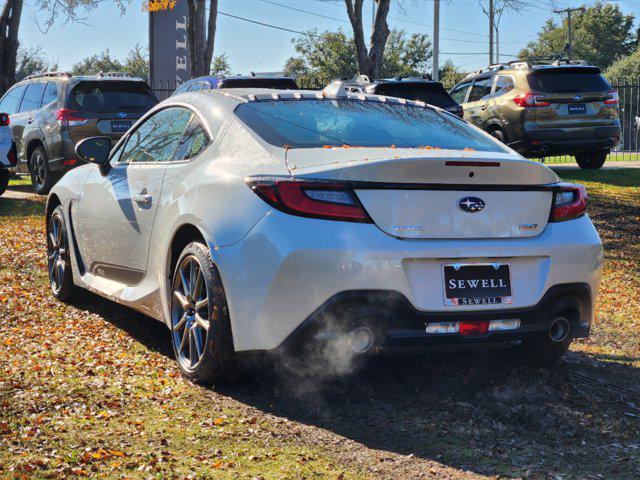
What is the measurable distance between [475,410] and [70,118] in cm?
1193

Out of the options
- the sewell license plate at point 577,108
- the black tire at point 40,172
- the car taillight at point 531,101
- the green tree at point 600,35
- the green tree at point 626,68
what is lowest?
the black tire at point 40,172

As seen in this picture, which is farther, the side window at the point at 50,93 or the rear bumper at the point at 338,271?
the side window at the point at 50,93

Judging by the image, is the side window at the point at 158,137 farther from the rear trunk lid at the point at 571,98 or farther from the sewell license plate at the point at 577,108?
the sewell license plate at the point at 577,108

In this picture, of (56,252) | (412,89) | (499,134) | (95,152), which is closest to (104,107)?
(412,89)

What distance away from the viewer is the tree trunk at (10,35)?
28.2 metres

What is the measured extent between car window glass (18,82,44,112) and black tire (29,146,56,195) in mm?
934

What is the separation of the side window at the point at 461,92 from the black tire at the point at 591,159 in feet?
8.70

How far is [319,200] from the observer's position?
4.28m

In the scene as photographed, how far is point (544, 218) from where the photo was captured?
468 cm

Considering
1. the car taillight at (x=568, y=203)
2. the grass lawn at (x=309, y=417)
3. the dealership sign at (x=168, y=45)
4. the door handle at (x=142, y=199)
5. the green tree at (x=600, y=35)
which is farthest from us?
the green tree at (x=600, y=35)

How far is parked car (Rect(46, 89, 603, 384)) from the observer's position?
4270 mm

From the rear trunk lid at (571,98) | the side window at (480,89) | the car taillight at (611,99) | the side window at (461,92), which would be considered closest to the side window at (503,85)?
the side window at (480,89)

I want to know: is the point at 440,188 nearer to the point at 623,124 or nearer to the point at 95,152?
the point at 95,152

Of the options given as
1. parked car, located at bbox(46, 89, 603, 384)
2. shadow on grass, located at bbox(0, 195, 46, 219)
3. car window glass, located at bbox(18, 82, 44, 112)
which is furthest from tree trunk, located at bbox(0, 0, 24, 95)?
parked car, located at bbox(46, 89, 603, 384)
